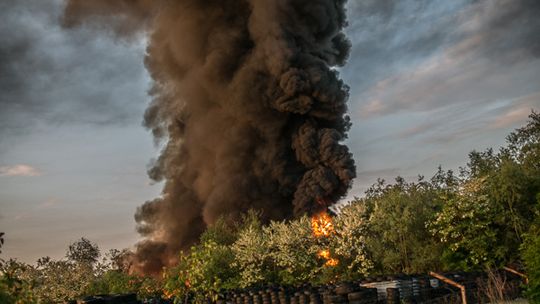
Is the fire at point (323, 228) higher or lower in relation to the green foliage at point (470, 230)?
higher

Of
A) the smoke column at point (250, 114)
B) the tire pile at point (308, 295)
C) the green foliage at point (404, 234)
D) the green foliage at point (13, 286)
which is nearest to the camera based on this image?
the green foliage at point (13, 286)

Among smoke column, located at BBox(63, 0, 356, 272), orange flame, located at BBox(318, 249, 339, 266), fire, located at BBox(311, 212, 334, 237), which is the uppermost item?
smoke column, located at BBox(63, 0, 356, 272)

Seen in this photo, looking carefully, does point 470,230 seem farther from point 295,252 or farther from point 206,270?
point 206,270

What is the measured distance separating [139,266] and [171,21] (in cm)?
2961

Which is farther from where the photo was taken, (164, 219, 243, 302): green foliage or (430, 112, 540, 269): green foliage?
(430, 112, 540, 269): green foliage

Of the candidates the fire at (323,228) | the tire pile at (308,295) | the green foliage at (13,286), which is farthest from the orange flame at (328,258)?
the green foliage at (13,286)

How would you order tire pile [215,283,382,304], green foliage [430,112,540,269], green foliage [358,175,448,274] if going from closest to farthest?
tire pile [215,283,382,304]
green foliage [430,112,540,269]
green foliage [358,175,448,274]

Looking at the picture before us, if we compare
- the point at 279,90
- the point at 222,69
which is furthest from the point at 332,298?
the point at 222,69

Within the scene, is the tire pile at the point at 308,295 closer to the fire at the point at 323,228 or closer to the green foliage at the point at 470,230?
the fire at the point at 323,228

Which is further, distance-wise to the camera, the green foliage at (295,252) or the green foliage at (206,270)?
the green foliage at (295,252)

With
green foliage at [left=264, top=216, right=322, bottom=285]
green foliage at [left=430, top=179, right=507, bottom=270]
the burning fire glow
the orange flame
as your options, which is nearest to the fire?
the burning fire glow

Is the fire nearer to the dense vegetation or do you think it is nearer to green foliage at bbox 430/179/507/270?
the dense vegetation

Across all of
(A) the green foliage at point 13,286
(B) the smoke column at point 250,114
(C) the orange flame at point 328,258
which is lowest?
(A) the green foliage at point 13,286

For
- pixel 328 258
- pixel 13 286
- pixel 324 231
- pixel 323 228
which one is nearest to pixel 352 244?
pixel 328 258
